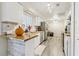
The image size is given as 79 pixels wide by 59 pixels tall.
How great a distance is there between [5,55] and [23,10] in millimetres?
825

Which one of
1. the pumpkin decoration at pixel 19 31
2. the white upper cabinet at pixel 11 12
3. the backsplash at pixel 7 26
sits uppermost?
the white upper cabinet at pixel 11 12

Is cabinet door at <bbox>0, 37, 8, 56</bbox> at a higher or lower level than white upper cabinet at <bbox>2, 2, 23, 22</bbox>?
lower

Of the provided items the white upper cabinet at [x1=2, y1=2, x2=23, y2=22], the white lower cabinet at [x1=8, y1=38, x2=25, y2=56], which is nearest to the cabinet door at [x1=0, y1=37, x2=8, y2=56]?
the white lower cabinet at [x1=8, y1=38, x2=25, y2=56]

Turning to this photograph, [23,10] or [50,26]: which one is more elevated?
[23,10]

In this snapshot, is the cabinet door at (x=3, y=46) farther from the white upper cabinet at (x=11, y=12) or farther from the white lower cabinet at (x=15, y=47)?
the white upper cabinet at (x=11, y=12)

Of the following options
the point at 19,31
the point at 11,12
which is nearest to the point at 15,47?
the point at 19,31

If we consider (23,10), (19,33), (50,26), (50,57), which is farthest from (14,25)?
(50,57)

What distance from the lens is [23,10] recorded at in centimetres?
204

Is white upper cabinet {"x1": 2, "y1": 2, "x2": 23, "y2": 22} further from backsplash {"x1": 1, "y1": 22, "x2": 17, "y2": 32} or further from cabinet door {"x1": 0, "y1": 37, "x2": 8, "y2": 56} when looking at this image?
cabinet door {"x1": 0, "y1": 37, "x2": 8, "y2": 56}

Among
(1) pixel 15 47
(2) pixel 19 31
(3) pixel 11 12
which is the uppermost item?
(3) pixel 11 12

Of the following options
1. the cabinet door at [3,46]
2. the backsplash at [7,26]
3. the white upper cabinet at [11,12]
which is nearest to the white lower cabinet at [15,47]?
the cabinet door at [3,46]

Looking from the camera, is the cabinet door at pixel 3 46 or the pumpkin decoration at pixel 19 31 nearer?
the cabinet door at pixel 3 46

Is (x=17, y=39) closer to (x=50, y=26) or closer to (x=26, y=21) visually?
(x=26, y=21)

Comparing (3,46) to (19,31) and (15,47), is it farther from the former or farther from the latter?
(19,31)
